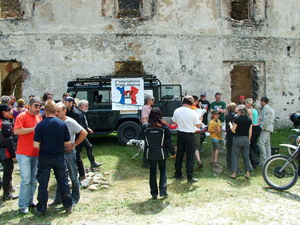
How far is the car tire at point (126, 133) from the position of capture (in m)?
9.93

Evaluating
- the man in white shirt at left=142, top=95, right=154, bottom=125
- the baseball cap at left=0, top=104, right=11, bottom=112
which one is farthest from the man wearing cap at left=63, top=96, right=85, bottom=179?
the man in white shirt at left=142, top=95, right=154, bottom=125

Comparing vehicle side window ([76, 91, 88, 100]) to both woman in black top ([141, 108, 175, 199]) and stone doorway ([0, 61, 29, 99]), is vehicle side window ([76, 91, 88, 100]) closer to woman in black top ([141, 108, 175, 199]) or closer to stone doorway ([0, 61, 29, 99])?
woman in black top ([141, 108, 175, 199])

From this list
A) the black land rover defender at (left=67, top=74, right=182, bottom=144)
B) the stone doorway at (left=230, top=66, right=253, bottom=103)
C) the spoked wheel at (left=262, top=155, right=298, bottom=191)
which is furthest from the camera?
the stone doorway at (left=230, top=66, right=253, bottom=103)

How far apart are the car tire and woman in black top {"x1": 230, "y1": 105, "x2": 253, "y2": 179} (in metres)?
3.69

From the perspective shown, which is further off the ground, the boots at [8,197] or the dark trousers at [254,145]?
the dark trousers at [254,145]

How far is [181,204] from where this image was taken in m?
5.43

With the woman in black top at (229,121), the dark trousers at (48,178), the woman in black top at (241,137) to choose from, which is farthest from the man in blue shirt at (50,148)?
the woman in black top at (229,121)

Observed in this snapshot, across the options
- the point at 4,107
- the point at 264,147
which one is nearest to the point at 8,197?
the point at 4,107

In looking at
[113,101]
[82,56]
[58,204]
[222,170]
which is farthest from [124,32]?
[58,204]

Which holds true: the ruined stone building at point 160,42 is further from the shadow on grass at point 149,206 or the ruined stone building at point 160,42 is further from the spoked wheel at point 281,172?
the shadow on grass at point 149,206

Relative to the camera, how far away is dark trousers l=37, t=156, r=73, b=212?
15.6ft

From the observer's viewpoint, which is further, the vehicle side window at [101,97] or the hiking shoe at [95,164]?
the vehicle side window at [101,97]

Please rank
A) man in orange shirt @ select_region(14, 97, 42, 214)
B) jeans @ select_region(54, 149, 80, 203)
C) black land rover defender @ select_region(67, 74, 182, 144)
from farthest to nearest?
black land rover defender @ select_region(67, 74, 182, 144)
jeans @ select_region(54, 149, 80, 203)
man in orange shirt @ select_region(14, 97, 42, 214)

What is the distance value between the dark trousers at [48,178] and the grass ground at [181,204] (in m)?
0.23
